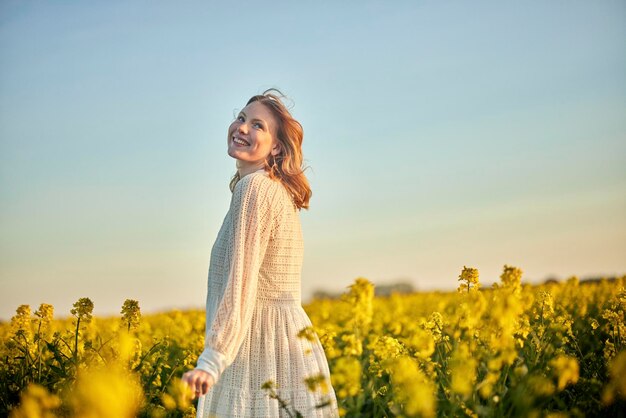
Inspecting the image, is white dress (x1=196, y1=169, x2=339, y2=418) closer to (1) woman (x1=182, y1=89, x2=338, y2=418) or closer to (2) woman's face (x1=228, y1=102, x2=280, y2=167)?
(1) woman (x1=182, y1=89, x2=338, y2=418)

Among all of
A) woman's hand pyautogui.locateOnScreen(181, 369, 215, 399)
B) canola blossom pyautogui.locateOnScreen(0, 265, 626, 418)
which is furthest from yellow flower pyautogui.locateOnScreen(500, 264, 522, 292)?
woman's hand pyautogui.locateOnScreen(181, 369, 215, 399)

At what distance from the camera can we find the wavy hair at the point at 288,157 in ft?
A: 11.5

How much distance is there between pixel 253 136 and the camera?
3510mm

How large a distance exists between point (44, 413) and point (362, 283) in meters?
1.17

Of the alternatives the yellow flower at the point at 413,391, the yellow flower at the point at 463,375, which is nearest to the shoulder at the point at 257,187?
the yellow flower at the point at 413,391

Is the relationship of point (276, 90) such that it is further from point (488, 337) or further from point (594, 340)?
point (594, 340)

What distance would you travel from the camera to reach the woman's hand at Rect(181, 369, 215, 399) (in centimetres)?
265

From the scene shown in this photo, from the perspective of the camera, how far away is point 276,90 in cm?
387

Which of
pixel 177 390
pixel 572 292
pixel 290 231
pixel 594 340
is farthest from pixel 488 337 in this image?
pixel 572 292

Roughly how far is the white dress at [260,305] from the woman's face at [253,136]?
0.68 ft

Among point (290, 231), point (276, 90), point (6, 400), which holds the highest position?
point (276, 90)

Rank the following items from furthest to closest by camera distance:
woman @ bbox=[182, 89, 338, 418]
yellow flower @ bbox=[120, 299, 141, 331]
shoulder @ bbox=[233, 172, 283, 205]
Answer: yellow flower @ bbox=[120, 299, 141, 331] < shoulder @ bbox=[233, 172, 283, 205] < woman @ bbox=[182, 89, 338, 418]

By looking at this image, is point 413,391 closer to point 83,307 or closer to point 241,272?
point 241,272

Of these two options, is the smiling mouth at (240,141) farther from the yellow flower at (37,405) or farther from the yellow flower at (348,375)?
the yellow flower at (37,405)
